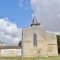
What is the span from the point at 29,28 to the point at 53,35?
8.54m

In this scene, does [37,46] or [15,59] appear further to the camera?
[37,46]

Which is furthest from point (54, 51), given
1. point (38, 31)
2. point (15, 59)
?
point (15, 59)

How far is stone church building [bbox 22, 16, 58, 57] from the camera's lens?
6894 cm

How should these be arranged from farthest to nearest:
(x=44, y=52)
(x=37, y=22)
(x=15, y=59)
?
1. (x=37, y=22)
2. (x=44, y=52)
3. (x=15, y=59)

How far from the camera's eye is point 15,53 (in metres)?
69.4

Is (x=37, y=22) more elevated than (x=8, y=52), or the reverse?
(x=37, y=22)

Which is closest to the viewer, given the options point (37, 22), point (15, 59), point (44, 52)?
point (15, 59)

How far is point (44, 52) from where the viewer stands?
68938 mm

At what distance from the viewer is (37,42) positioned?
69.8 metres

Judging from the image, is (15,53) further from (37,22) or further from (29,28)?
(37,22)

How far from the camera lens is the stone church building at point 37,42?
2714 inches

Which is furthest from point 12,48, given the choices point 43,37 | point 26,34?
point 43,37

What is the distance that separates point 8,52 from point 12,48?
1875 mm

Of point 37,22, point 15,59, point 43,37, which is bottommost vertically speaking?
point 15,59
